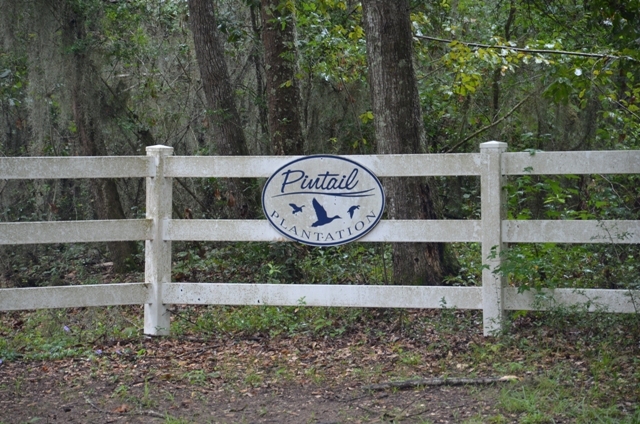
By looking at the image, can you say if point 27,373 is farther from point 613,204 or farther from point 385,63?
point 613,204

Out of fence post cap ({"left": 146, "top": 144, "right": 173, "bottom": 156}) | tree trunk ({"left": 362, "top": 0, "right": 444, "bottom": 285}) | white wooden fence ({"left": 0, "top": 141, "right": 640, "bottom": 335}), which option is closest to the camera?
white wooden fence ({"left": 0, "top": 141, "right": 640, "bottom": 335})

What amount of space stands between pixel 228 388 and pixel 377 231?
1803mm

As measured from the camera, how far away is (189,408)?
4.96 meters

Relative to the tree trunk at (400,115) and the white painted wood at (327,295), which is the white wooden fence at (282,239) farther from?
the tree trunk at (400,115)

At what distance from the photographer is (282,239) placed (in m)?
6.57

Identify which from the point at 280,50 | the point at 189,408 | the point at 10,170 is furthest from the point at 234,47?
the point at 189,408

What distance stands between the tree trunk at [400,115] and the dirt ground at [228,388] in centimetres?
130

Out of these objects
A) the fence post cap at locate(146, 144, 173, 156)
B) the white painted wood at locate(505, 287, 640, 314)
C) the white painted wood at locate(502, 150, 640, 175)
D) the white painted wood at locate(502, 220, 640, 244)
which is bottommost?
the white painted wood at locate(505, 287, 640, 314)

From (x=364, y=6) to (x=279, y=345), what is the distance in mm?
3139

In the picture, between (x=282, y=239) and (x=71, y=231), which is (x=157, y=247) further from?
(x=282, y=239)

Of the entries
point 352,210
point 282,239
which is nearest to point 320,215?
point 352,210

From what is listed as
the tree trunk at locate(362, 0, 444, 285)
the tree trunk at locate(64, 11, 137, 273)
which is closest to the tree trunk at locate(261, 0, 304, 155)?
the tree trunk at locate(362, 0, 444, 285)

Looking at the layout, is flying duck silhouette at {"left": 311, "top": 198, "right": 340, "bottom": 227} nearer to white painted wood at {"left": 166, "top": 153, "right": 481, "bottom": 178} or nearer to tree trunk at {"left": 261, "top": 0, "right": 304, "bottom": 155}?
white painted wood at {"left": 166, "top": 153, "right": 481, "bottom": 178}

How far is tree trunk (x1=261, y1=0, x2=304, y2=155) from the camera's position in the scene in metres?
9.64
